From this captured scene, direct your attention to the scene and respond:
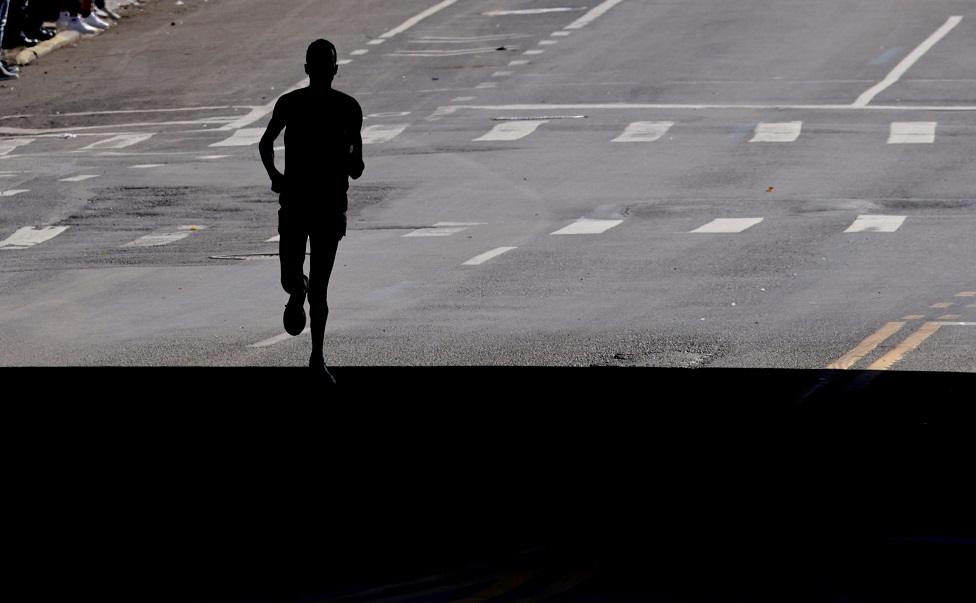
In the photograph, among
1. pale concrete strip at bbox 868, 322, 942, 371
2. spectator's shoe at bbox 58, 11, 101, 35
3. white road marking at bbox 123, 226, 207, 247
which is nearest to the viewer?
pale concrete strip at bbox 868, 322, 942, 371

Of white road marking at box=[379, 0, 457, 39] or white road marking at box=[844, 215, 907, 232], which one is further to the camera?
white road marking at box=[379, 0, 457, 39]

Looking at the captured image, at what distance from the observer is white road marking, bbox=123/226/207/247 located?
68.2 ft

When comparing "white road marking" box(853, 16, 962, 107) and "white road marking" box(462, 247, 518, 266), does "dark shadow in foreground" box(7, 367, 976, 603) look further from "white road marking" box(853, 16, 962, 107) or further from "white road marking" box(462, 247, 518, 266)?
"white road marking" box(853, 16, 962, 107)

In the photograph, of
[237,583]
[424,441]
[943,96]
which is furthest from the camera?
[943,96]

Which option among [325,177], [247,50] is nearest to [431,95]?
[247,50]

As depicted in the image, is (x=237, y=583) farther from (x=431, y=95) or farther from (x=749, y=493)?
(x=431, y=95)

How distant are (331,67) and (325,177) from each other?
0.64 metres

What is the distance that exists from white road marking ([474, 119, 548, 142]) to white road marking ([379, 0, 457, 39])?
10726 mm

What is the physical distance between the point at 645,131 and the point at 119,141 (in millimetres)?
6999

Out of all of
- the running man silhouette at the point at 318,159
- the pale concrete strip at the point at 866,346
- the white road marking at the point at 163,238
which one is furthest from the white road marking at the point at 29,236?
the pale concrete strip at the point at 866,346

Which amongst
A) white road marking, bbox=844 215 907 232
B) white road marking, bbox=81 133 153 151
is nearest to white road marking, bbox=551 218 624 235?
white road marking, bbox=844 215 907 232

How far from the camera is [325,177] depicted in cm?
1289

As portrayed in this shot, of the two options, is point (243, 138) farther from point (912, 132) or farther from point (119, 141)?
point (912, 132)

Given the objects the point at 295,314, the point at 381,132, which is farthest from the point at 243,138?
the point at 295,314
